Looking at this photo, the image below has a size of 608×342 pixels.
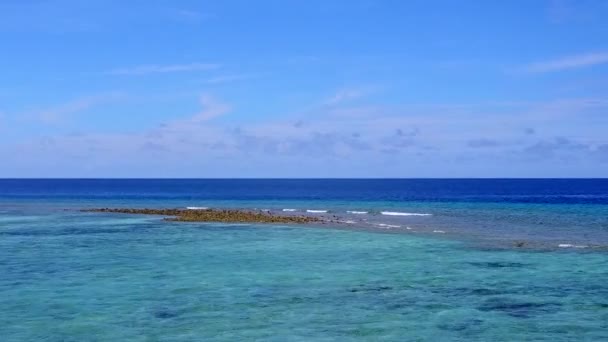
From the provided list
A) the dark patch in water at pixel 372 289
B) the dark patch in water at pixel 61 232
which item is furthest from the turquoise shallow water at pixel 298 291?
the dark patch in water at pixel 61 232

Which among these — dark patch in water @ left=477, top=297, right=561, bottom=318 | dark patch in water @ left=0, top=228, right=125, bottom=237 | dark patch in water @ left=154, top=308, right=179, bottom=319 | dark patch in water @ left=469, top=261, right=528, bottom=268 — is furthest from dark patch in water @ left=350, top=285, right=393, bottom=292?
dark patch in water @ left=0, top=228, right=125, bottom=237

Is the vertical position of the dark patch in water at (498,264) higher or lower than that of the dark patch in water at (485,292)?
higher

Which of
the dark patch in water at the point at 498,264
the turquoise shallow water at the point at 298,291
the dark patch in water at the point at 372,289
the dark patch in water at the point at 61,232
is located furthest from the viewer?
the dark patch in water at the point at 61,232

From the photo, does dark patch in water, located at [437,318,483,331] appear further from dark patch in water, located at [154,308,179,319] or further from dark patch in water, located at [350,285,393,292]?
dark patch in water, located at [154,308,179,319]

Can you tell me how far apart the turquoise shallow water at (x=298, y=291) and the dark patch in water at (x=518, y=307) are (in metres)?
0.06

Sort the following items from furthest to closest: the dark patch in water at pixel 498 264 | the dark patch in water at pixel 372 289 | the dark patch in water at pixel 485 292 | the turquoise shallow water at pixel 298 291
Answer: the dark patch in water at pixel 498 264 < the dark patch in water at pixel 372 289 < the dark patch in water at pixel 485 292 < the turquoise shallow water at pixel 298 291

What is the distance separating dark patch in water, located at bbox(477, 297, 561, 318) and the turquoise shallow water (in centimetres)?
6

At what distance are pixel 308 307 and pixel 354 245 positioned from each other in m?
17.2

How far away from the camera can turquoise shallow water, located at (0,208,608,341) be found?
18.1 metres

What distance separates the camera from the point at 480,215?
207ft

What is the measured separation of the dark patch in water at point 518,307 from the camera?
2005cm

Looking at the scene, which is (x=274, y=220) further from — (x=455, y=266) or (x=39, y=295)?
(x=39, y=295)

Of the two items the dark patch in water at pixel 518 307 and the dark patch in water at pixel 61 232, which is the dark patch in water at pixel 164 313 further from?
the dark patch in water at pixel 61 232

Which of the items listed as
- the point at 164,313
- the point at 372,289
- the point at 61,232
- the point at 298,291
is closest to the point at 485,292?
the point at 372,289
